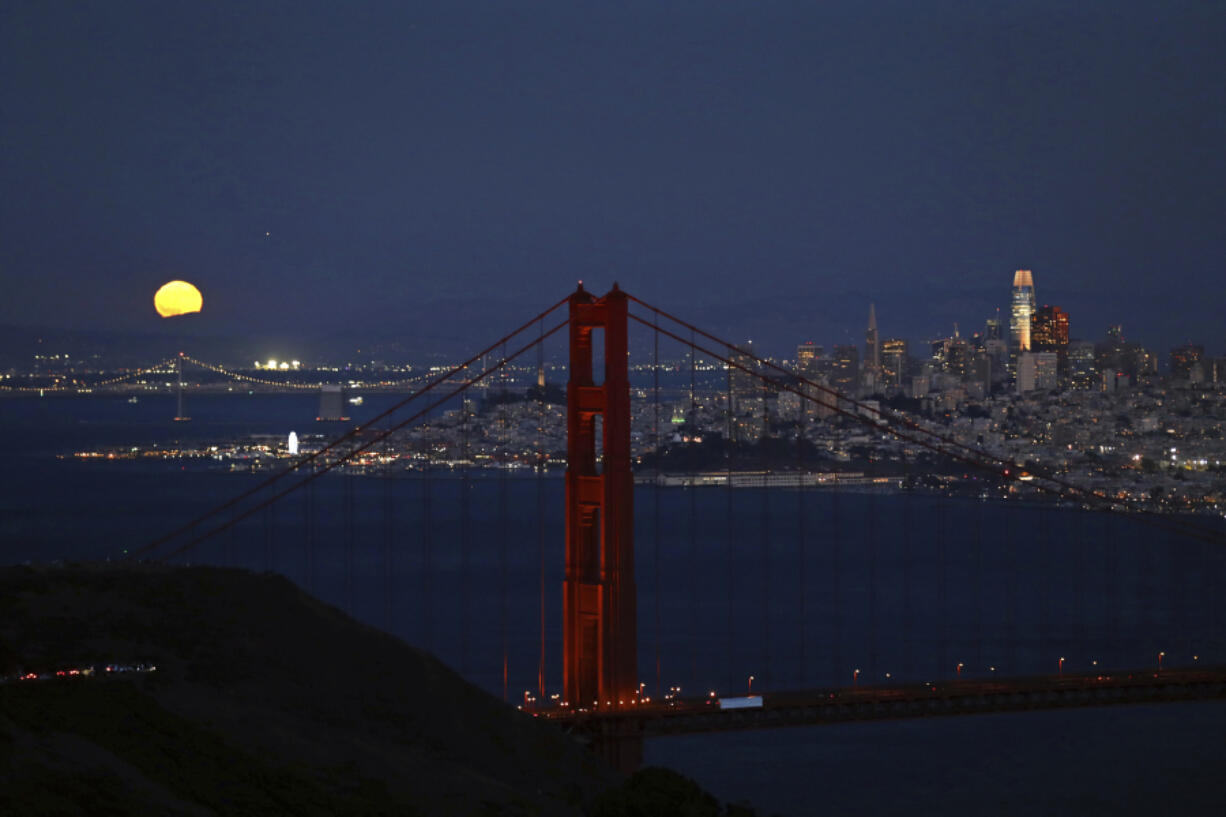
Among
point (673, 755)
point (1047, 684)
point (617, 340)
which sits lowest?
point (673, 755)

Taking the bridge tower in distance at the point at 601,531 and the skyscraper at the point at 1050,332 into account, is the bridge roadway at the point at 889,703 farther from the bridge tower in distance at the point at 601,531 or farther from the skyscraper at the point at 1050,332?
the skyscraper at the point at 1050,332

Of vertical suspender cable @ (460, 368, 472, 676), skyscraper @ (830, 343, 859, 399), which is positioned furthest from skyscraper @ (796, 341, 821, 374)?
vertical suspender cable @ (460, 368, 472, 676)

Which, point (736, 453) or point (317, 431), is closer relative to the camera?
point (736, 453)

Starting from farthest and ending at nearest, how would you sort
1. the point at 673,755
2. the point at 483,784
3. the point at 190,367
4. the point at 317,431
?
1. the point at 190,367
2. the point at 317,431
3. the point at 673,755
4. the point at 483,784

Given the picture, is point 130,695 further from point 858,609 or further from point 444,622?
point 858,609

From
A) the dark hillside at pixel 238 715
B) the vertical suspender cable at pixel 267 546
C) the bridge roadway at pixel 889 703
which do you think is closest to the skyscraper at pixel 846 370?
the vertical suspender cable at pixel 267 546

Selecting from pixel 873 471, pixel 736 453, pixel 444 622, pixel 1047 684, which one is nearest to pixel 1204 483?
pixel 873 471
